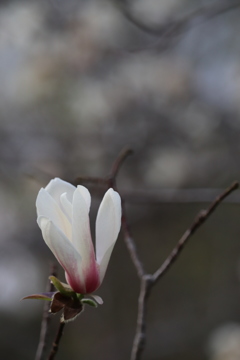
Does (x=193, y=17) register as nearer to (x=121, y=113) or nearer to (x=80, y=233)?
(x=121, y=113)

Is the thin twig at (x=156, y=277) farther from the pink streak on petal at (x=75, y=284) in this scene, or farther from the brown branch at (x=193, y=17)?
the brown branch at (x=193, y=17)

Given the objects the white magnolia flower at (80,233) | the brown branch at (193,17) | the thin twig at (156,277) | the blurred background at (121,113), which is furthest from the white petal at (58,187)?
the blurred background at (121,113)

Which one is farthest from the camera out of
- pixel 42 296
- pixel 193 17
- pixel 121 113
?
pixel 121 113

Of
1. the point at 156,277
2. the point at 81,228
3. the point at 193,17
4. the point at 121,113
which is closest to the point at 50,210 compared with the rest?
the point at 81,228

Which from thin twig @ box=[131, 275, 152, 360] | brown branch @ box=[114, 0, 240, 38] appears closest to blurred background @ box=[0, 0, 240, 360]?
brown branch @ box=[114, 0, 240, 38]

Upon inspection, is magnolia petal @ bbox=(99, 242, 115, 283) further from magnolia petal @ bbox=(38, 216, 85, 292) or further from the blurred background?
the blurred background

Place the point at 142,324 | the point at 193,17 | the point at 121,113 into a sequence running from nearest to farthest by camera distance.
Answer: the point at 142,324
the point at 193,17
the point at 121,113
